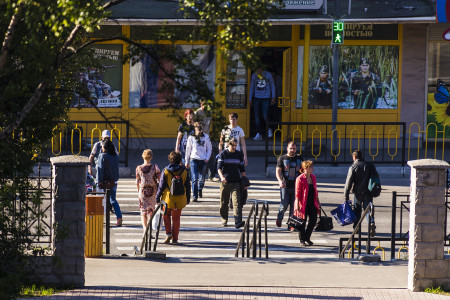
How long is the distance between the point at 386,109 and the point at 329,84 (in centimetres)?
186

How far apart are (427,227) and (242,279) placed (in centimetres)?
259

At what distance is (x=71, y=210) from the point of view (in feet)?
38.3

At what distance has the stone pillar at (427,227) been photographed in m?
12.0

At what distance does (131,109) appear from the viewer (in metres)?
25.7

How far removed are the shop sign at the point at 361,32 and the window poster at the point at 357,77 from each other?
0.29m

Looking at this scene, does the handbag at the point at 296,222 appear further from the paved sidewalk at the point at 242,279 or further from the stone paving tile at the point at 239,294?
the stone paving tile at the point at 239,294

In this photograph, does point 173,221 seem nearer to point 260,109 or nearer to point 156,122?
point 156,122

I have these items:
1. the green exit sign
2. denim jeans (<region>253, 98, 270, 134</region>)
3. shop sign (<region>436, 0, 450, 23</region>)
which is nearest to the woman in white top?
the green exit sign

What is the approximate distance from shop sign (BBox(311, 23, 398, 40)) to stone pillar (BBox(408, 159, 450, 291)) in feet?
46.4

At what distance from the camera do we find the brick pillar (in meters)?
11.7

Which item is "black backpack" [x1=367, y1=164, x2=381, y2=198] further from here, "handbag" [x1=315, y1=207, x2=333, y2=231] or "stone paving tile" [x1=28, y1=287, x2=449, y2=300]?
"stone paving tile" [x1=28, y1=287, x2=449, y2=300]

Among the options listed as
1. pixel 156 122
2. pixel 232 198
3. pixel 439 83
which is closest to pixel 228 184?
pixel 232 198

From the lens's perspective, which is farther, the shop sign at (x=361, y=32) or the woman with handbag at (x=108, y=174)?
the shop sign at (x=361, y=32)

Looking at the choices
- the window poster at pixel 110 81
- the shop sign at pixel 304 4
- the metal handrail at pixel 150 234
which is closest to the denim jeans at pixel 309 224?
the metal handrail at pixel 150 234
